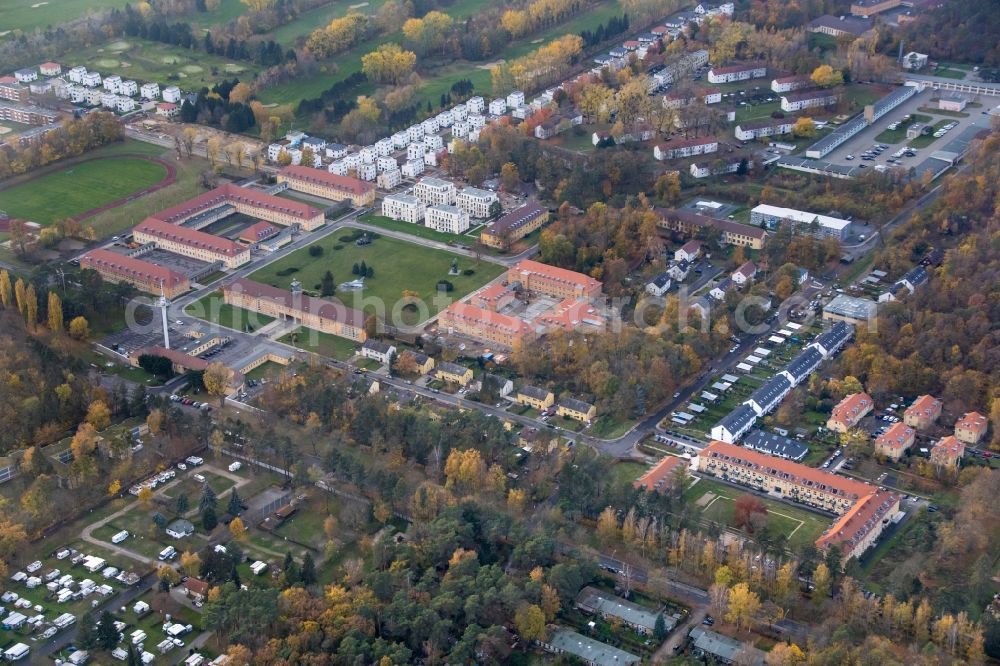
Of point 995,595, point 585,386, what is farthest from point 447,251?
point 995,595

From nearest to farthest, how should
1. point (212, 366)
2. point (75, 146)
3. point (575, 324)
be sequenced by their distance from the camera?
point (212, 366) < point (575, 324) < point (75, 146)

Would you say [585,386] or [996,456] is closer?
[996,456]

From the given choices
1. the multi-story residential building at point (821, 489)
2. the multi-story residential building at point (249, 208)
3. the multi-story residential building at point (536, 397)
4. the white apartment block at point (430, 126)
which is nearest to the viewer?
the multi-story residential building at point (821, 489)

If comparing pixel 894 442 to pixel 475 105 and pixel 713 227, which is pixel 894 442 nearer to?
pixel 713 227

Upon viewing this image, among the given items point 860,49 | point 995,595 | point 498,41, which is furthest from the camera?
point 498,41

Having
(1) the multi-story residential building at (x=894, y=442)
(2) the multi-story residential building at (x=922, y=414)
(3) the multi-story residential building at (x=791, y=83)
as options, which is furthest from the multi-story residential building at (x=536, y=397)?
(3) the multi-story residential building at (x=791, y=83)

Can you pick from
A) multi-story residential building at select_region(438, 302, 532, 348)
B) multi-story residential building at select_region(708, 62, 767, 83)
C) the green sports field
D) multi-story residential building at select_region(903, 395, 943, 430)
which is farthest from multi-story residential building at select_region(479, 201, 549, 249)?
multi-story residential building at select_region(708, 62, 767, 83)

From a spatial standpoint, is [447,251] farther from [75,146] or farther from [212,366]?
[75,146]

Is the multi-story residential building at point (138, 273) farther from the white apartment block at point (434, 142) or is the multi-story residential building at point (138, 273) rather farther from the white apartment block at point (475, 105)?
the white apartment block at point (475, 105)
